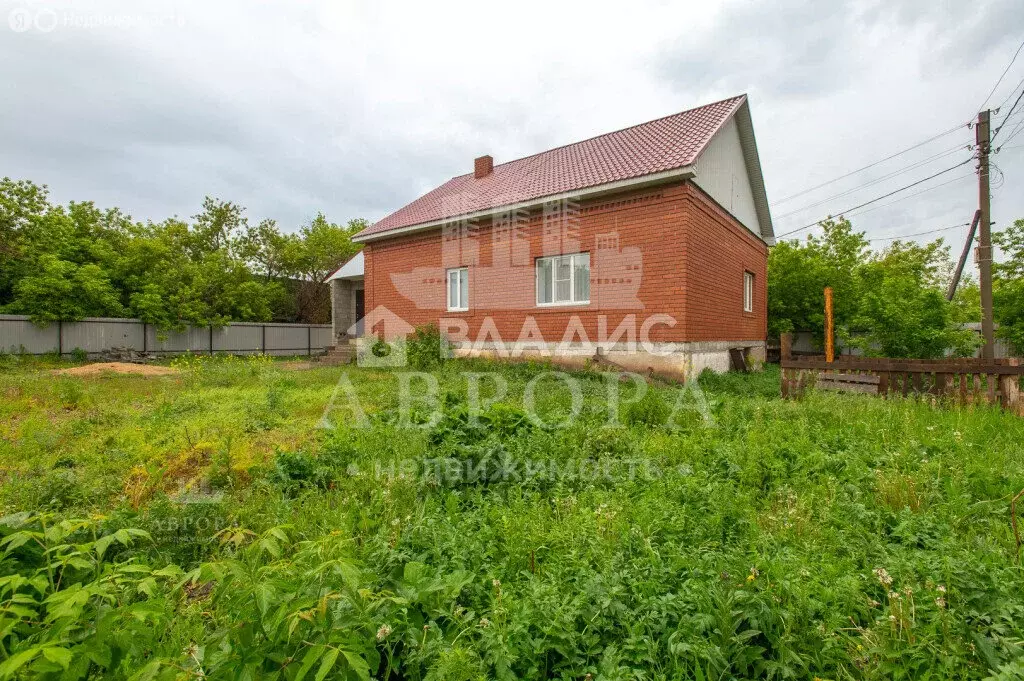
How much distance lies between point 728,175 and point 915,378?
7175 millimetres

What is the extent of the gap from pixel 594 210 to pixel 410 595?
9863 mm

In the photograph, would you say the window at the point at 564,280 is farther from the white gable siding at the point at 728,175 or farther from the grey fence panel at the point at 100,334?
the grey fence panel at the point at 100,334

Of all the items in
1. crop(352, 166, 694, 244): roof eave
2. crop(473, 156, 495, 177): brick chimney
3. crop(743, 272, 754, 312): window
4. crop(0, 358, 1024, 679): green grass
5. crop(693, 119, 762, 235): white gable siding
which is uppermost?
crop(473, 156, 495, 177): brick chimney

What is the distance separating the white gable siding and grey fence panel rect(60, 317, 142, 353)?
19.7 m

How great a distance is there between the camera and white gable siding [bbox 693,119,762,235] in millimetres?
10586

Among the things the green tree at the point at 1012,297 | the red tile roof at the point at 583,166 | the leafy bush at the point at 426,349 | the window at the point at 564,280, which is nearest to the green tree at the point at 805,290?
the green tree at the point at 1012,297

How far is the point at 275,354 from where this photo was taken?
68.2ft

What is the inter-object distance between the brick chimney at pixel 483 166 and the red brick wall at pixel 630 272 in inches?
150

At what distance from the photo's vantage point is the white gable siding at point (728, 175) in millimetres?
10586

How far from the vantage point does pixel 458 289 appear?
13.1m

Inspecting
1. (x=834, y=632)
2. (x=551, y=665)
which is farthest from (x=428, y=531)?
(x=834, y=632)

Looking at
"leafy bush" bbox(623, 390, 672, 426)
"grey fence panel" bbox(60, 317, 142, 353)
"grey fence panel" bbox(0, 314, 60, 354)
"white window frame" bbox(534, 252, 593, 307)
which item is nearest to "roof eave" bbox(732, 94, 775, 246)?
"white window frame" bbox(534, 252, 593, 307)

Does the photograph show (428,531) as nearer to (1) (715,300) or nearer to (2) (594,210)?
(2) (594,210)

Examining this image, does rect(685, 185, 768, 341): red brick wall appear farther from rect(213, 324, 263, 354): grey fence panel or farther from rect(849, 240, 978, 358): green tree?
rect(213, 324, 263, 354): grey fence panel
